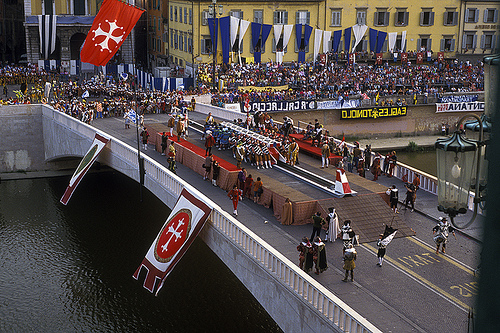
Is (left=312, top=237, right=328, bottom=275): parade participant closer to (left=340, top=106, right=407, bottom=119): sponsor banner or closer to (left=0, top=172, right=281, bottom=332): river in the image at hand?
(left=0, top=172, right=281, bottom=332): river

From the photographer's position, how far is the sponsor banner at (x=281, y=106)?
182ft

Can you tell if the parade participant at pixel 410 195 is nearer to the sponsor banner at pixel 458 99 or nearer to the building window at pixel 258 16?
the sponsor banner at pixel 458 99

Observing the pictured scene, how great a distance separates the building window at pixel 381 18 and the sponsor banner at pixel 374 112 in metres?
16.7

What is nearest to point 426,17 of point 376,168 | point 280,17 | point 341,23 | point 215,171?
point 341,23

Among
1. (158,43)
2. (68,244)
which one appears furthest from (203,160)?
(158,43)

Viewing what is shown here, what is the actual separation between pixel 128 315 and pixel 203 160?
9.03 meters

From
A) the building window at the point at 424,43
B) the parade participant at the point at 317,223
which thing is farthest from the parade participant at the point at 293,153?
the building window at the point at 424,43

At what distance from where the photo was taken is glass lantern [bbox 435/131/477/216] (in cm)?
616

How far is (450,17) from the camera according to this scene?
75188mm

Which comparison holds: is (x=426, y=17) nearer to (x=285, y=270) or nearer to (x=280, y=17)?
(x=280, y=17)

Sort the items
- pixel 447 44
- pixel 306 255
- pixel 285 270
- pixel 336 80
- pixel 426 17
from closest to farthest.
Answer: pixel 285 270 → pixel 306 255 → pixel 336 80 → pixel 426 17 → pixel 447 44

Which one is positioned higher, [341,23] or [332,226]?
[341,23]

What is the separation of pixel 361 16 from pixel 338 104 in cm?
1885

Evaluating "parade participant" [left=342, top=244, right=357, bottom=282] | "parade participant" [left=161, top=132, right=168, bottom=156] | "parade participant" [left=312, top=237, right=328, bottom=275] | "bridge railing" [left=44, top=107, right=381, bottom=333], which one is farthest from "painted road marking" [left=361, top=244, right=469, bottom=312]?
"parade participant" [left=161, top=132, right=168, bottom=156]
